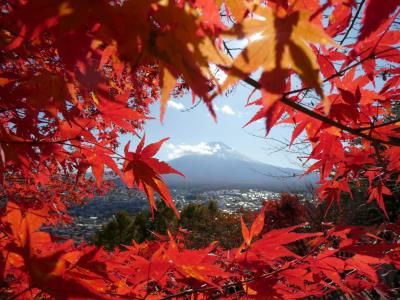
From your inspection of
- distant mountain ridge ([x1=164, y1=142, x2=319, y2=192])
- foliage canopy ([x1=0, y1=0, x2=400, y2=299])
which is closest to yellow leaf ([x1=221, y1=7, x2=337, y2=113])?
foliage canopy ([x1=0, y1=0, x2=400, y2=299])

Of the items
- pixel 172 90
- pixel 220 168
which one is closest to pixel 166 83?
pixel 172 90

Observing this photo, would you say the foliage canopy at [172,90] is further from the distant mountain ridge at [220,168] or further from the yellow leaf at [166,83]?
the distant mountain ridge at [220,168]

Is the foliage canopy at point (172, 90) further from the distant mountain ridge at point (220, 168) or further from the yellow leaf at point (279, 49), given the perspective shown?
the distant mountain ridge at point (220, 168)

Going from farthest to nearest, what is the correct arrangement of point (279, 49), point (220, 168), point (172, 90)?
point (220, 168) → point (172, 90) → point (279, 49)

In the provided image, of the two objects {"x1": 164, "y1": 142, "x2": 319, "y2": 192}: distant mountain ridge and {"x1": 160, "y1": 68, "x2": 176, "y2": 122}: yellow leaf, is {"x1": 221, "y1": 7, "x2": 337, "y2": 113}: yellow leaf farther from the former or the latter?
{"x1": 164, "y1": 142, "x2": 319, "y2": 192}: distant mountain ridge

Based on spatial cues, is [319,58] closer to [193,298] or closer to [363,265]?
[363,265]

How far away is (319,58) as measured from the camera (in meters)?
1.11

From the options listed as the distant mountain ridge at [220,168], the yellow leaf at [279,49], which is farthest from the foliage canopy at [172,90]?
the distant mountain ridge at [220,168]

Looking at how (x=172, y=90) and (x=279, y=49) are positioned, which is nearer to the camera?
(x=279, y=49)

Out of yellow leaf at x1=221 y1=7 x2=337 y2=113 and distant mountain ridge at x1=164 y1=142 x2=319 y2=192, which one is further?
distant mountain ridge at x1=164 y1=142 x2=319 y2=192

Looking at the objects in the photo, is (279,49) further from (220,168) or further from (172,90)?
(220,168)

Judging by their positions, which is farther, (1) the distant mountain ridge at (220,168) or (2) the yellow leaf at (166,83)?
(1) the distant mountain ridge at (220,168)

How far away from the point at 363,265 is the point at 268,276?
1.26 ft

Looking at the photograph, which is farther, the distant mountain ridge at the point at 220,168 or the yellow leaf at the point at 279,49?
the distant mountain ridge at the point at 220,168
